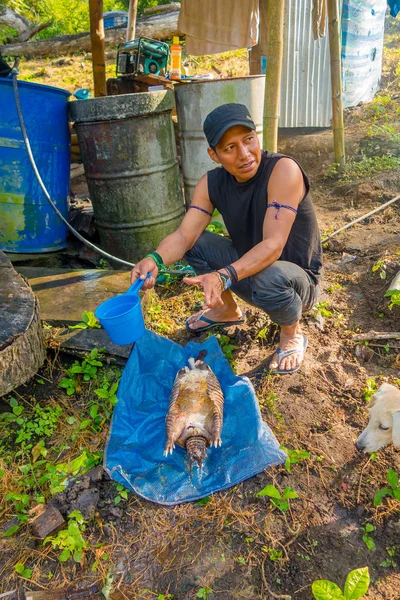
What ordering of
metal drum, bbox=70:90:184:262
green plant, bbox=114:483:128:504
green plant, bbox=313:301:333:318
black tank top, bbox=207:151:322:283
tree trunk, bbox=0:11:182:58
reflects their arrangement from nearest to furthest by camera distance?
1. green plant, bbox=114:483:128:504
2. black tank top, bbox=207:151:322:283
3. green plant, bbox=313:301:333:318
4. metal drum, bbox=70:90:184:262
5. tree trunk, bbox=0:11:182:58

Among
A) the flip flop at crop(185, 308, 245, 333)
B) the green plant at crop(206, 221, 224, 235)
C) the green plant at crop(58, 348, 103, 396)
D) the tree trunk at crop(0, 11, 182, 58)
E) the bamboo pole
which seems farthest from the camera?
the tree trunk at crop(0, 11, 182, 58)

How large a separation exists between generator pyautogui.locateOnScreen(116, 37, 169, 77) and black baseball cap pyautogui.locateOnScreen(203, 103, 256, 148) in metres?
3.23

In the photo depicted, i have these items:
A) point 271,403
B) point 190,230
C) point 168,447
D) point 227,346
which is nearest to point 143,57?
point 190,230

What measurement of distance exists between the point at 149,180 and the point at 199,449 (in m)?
2.53

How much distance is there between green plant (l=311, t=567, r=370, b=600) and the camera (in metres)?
1.44

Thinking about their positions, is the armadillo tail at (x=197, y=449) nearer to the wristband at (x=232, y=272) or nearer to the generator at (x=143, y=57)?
the wristband at (x=232, y=272)

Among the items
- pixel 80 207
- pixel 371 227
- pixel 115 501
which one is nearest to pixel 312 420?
pixel 115 501

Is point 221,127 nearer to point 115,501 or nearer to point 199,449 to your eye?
point 199,449

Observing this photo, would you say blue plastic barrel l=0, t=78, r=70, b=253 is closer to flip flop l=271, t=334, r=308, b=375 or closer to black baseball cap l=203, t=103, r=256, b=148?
black baseball cap l=203, t=103, r=256, b=148

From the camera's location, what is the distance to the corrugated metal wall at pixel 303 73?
277 inches

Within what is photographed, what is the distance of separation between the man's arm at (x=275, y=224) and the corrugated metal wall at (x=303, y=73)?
19.1ft

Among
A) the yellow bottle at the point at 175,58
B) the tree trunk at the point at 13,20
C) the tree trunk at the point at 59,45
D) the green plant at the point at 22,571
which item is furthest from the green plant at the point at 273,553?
the tree trunk at the point at 13,20

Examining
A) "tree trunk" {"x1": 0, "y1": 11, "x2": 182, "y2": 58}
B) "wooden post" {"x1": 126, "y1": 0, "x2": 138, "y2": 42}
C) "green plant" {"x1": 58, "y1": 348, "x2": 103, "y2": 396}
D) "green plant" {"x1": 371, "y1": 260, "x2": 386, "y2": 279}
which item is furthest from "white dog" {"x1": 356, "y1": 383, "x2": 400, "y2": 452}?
"tree trunk" {"x1": 0, "y1": 11, "x2": 182, "y2": 58}

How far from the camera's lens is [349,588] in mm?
1447
